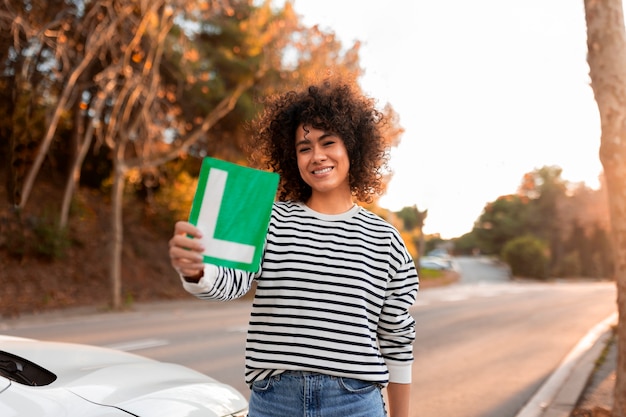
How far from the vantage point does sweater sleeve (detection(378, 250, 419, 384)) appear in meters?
2.12

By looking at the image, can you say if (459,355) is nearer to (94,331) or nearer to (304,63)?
(94,331)

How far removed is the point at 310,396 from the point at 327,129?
0.86 m

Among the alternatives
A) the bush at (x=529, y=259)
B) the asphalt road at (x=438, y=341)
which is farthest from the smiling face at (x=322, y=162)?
the bush at (x=529, y=259)

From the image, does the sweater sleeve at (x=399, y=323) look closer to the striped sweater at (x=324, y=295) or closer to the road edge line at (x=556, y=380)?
the striped sweater at (x=324, y=295)

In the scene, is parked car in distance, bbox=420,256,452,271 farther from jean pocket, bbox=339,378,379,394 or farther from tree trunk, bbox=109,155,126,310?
jean pocket, bbox=339,378,379,394

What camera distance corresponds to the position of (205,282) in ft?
5.47

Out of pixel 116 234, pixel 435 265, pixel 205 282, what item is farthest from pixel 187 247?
pixel 435 265

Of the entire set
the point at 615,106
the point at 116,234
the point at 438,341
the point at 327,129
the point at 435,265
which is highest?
the point at 615,106

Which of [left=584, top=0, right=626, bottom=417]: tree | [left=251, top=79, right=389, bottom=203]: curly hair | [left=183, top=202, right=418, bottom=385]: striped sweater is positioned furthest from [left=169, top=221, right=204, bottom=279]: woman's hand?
[left=584, top=0, right=626, bottom=417]: tree

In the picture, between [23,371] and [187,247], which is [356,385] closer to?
[187,247]

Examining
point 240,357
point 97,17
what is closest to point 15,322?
point 240,357

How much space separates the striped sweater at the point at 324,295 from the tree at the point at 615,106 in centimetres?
367

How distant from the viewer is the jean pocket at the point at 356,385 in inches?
77.2

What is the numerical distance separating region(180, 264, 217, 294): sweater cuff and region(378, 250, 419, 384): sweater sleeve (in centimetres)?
65
